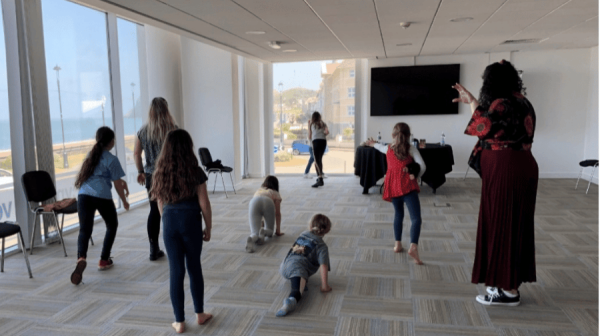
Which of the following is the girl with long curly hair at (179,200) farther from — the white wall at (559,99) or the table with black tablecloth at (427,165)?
the white wall at (559,99)

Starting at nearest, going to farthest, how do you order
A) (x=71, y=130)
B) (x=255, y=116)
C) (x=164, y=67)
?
(x=71, y=130), (x=164, y=67), (x=255, y=116)

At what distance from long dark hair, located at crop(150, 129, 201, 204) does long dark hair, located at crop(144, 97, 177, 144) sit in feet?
4.34

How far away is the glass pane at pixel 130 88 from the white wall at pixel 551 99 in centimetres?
548

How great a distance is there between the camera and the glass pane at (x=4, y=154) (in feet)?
14.5

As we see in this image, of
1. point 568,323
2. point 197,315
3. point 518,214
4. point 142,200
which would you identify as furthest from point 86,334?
point 142,200

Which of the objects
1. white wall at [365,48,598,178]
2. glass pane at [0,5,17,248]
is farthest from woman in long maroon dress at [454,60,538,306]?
→ white wall at [365,48,598,178]

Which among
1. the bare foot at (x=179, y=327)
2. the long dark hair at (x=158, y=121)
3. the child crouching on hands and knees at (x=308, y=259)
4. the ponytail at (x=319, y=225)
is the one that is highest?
the long dark hair at (x=158, y=121)

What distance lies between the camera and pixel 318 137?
856cm

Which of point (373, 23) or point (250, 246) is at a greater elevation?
point (373, 23)

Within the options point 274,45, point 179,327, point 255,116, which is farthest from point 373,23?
point 255,116

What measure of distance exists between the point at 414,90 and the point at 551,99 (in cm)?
272

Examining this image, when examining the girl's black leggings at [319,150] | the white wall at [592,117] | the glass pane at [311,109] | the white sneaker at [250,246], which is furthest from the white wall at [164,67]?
the white wall at [592,117]

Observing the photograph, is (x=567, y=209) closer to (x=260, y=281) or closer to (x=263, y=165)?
(x=260, y=281)

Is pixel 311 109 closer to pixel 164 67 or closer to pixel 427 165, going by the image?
pixel 427 165
